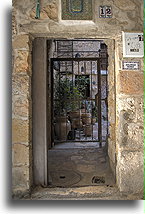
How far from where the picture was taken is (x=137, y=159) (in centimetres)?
218

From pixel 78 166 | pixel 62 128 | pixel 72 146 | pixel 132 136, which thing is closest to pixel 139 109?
pixel 132 136

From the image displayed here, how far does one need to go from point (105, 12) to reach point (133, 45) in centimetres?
48

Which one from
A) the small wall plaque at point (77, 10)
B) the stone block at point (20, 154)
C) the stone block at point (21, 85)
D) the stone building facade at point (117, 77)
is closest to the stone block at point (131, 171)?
the stone building facade at point (117, 77)

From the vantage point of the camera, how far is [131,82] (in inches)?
85.3

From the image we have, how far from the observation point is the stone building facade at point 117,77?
2107 millimetres

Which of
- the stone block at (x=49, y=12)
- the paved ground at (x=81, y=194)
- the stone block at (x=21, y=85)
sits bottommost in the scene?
the paved ground at (x=81, y=194)

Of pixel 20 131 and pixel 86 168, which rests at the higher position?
pixel 20 131

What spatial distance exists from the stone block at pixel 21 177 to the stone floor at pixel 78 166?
0.52 m

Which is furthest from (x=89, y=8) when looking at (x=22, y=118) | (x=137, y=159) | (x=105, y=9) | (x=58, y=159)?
(x=58, y=159)

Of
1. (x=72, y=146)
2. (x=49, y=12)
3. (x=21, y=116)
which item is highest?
(x=49, y=12)

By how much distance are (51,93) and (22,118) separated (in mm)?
2551

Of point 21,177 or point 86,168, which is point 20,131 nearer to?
point 21,177

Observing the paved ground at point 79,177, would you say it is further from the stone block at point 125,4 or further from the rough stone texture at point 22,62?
the stone block at point 125,4

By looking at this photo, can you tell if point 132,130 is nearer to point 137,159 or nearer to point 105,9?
point 137,159
